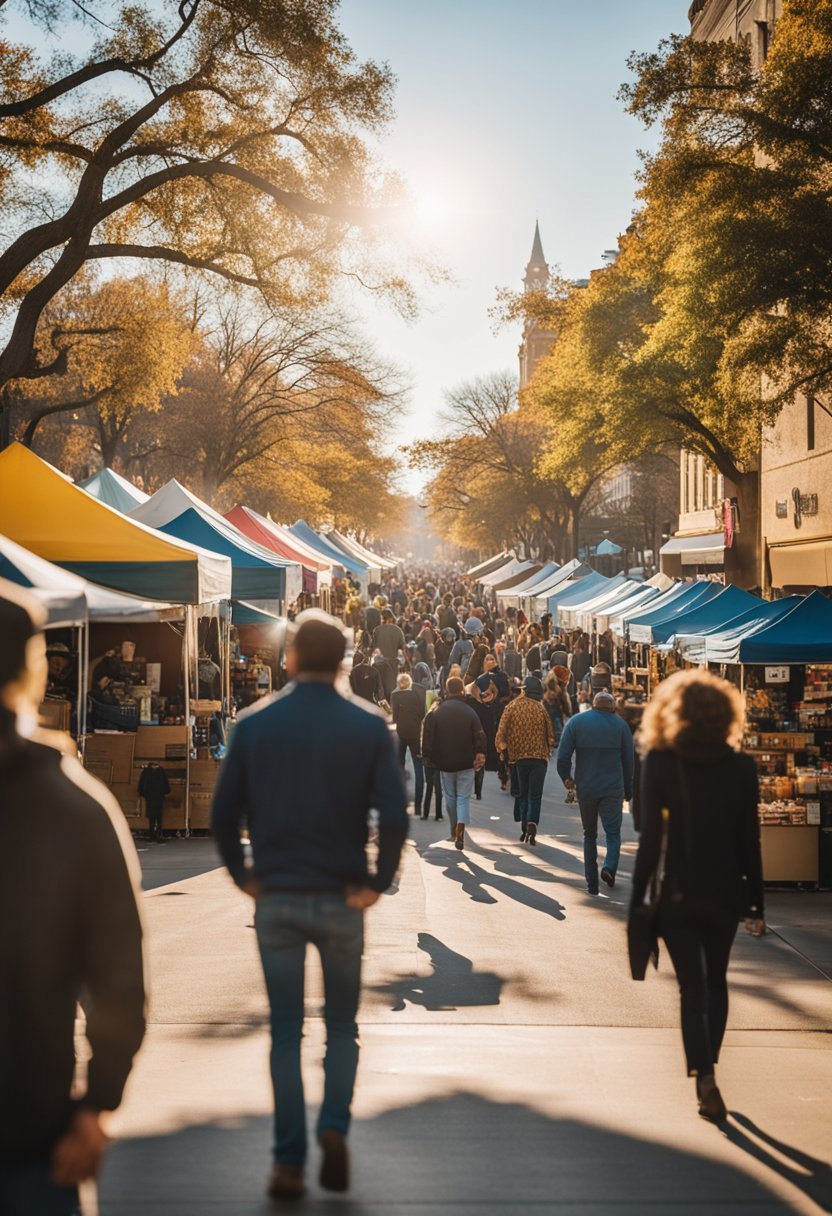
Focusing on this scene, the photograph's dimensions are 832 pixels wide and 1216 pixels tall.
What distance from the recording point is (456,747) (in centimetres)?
1366

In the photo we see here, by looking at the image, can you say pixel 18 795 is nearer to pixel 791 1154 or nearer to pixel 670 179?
pixel 791 1154

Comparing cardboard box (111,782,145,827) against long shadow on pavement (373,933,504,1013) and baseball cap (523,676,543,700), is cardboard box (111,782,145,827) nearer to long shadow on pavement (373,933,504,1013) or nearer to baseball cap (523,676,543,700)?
long shadow on pavement (373,933,504,1013)

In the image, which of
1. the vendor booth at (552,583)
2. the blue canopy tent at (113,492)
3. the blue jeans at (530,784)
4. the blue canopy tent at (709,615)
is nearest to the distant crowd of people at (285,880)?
the blue jeans at (530,784)

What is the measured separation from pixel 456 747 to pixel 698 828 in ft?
28.0

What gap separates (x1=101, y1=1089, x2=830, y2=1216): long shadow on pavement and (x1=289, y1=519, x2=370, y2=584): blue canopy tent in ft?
95.5

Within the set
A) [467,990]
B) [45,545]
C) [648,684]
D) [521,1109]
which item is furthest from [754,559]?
[521,1109]

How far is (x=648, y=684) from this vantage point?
20.4 m

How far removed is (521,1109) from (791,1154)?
1087 millimetres

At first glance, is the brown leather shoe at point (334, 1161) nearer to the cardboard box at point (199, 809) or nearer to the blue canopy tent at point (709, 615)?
the cardboard box at point (199, 809)

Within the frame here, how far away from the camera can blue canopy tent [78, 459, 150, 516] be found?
1778 cm

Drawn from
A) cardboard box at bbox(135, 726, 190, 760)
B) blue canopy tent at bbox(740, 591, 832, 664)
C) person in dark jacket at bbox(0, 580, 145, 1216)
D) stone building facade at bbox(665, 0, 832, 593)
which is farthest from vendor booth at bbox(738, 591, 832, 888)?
person in dark jacket at bbox(0, 580, 145, 1216)

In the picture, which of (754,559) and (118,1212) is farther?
(754,559)

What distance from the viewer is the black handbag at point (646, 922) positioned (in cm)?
519

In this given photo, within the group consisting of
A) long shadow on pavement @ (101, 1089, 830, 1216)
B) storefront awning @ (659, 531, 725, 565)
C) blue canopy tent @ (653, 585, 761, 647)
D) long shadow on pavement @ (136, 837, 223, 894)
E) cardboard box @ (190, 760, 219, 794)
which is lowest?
long shadow on pavement @ (136, 837, 223, 894)
